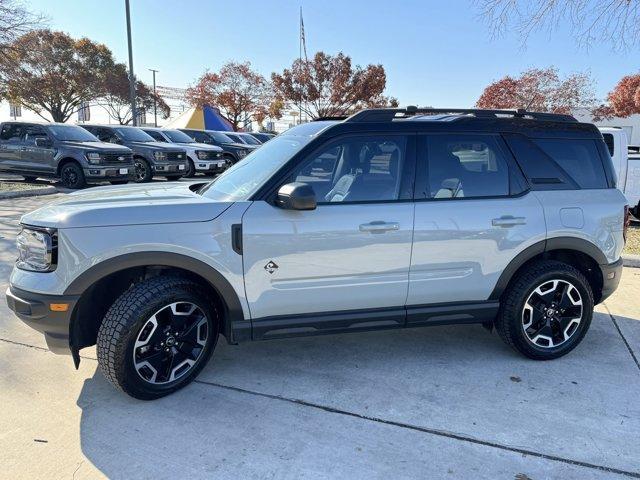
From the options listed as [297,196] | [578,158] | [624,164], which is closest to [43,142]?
[297,196]

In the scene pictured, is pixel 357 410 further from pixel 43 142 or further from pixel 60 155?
pixel 43 142

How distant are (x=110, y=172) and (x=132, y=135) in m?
3.33

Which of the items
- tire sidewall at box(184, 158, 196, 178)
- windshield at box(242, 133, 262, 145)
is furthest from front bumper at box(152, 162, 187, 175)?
windshield at box(242, 133, 262, 145)

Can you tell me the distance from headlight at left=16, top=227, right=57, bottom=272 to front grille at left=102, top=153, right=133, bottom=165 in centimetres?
994

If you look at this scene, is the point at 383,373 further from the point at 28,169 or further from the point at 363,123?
the point at 28,169

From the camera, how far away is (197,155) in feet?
53.0

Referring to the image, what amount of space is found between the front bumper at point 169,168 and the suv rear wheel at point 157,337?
39.5ft

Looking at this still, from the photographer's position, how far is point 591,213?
12.2 feet

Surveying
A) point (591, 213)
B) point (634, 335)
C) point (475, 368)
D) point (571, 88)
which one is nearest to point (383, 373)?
point (475, 368)

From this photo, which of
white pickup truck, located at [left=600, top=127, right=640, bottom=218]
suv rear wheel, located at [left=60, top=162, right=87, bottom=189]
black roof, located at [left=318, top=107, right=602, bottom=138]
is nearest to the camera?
black roof, located at [left=318, top=107, right=602, bottom=138]

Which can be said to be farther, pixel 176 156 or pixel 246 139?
pixel 246 139

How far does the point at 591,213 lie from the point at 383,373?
1998mm

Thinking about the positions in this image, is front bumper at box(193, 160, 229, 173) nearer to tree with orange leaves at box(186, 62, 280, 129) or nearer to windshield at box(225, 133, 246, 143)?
windshield at box(225, 133, 246, 143)

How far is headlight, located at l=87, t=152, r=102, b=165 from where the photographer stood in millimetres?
11992
